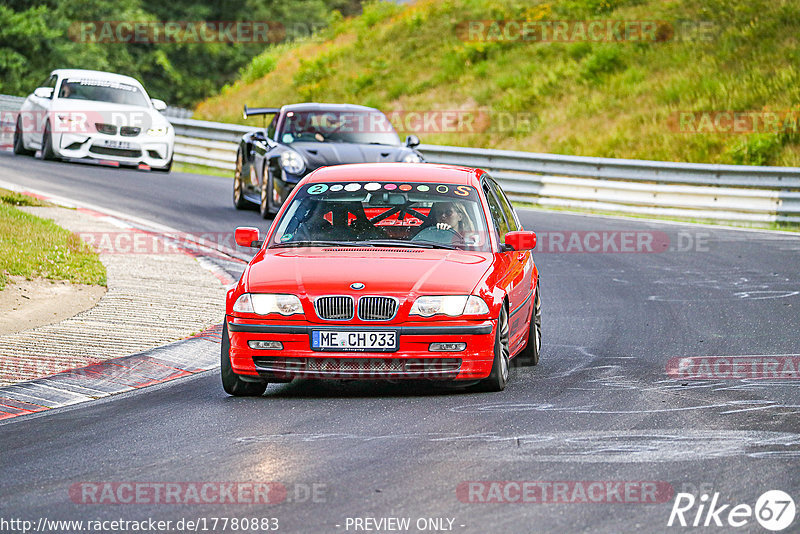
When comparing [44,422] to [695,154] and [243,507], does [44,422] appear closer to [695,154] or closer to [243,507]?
[243,507]

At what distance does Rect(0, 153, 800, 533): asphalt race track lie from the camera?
560cm

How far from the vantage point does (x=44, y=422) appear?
25.2 ft

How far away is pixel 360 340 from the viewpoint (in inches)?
313

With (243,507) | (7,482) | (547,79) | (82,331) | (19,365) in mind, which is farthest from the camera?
(547,79)

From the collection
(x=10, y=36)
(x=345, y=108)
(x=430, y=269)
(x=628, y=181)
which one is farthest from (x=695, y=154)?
(x=10, y=36)

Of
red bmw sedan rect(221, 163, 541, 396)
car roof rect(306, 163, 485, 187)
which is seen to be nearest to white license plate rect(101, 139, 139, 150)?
car roof rect(306, 163, 485, 187)

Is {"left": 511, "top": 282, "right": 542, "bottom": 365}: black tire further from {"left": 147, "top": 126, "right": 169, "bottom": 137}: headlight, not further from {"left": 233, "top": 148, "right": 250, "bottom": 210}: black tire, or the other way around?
{"left": 147, "top": 126, "right": 169, "bottom": 137}: headlight

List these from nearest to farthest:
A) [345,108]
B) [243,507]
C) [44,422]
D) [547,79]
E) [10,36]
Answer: [243,507], [44,422], [345,108], [547,79], [10,36]

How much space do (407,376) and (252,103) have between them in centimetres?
3261

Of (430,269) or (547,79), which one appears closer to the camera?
(430,269)

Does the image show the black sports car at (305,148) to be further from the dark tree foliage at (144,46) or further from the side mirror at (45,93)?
the dark tree foliage at (144,46)

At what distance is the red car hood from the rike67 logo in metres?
2.74

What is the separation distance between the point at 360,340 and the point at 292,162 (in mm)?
9843

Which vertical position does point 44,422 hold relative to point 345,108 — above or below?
below
